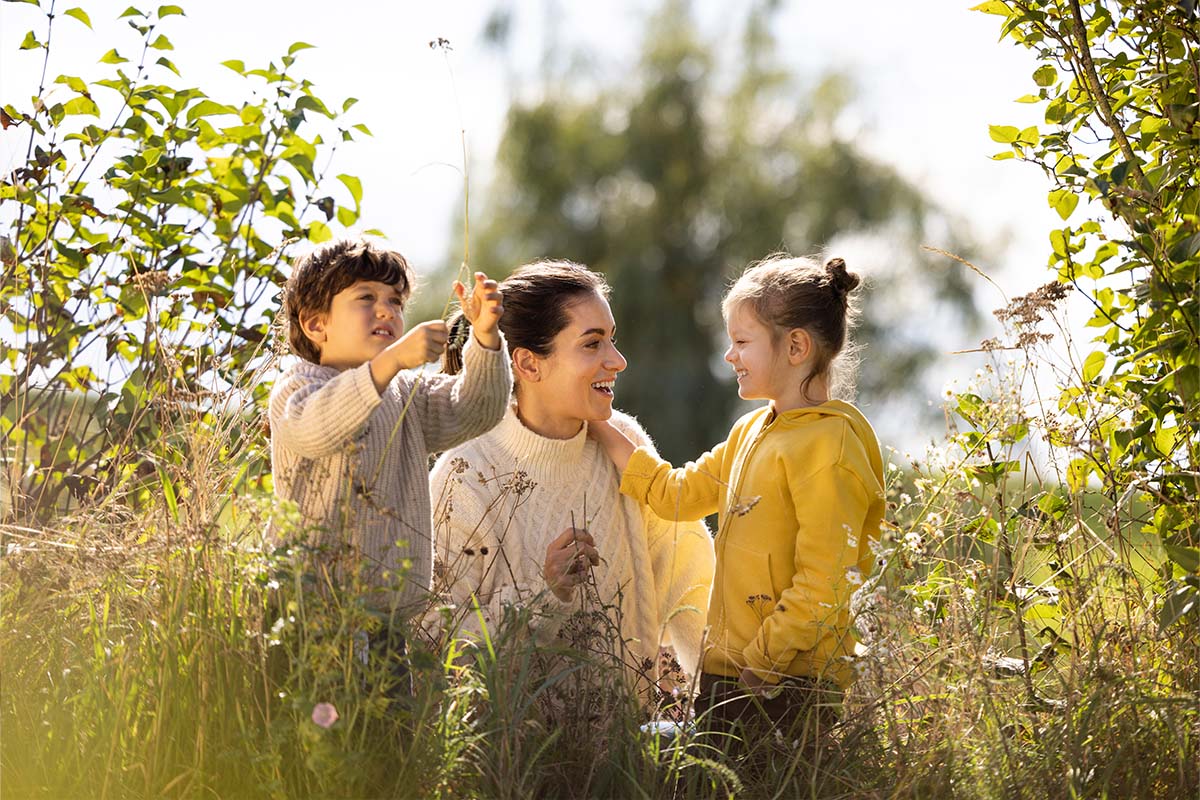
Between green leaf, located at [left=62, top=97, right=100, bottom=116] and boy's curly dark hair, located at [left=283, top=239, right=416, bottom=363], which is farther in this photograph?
green leaf, located at [left=62, top=97, right=100, bottom=116]

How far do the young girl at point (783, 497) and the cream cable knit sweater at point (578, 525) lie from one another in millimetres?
134

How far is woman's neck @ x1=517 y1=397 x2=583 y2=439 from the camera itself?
3564mm

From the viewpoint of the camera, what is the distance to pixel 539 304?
137 inches

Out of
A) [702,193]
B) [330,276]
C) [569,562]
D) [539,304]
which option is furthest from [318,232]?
[702,193]

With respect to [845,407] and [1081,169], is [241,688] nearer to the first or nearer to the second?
[845,407]

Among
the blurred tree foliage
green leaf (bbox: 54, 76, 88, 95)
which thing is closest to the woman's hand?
green leaf (bbox: 54, 76, 88, 95)

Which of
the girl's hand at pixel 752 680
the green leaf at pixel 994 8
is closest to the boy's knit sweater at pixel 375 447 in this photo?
the girl's hand at pixel 752 680

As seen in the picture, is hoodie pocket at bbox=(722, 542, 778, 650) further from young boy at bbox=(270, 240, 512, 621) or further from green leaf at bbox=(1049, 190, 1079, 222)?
green leaf at bbox=(1049, 190, 1079, 222)

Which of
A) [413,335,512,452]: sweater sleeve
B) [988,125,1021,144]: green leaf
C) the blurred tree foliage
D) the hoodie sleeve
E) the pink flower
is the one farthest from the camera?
the blurred tree foliage

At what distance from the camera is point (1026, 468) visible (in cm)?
301

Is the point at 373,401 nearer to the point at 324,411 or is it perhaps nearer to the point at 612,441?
the point at 324,411

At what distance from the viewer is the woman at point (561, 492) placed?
3.41 meters

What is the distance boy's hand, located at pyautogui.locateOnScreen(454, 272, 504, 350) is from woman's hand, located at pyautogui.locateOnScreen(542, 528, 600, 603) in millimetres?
493

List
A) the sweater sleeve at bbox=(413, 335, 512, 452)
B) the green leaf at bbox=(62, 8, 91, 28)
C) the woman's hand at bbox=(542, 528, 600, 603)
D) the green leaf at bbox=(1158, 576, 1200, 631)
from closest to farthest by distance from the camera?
the green leaf at bbox=(1158, 576, 1200, 631) → the sweater sleeve at bbox=(413, 335, 512, 452) → the woman's hand at bbox=(542, 528, 600, 603) → the green leaf at bbox=(62, 8, 91, 28)
